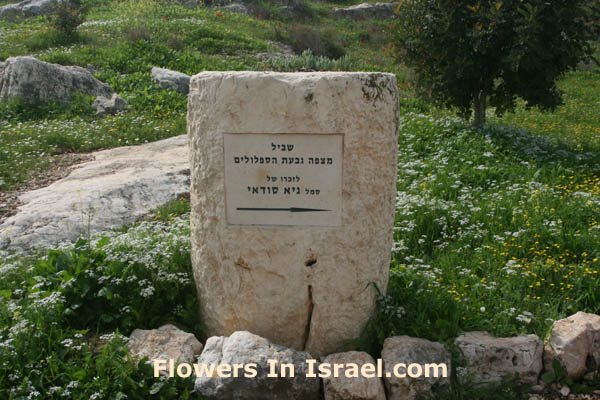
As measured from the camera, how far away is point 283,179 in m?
3.00

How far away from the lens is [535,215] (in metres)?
4.34

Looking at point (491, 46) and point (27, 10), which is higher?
point (27, 10)

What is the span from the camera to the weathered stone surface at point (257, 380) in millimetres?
2744

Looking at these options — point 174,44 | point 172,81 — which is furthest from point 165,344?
point 174,44

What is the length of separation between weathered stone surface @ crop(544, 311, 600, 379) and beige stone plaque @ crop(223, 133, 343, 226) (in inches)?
59.5

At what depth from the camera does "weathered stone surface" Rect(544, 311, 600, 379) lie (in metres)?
2.92

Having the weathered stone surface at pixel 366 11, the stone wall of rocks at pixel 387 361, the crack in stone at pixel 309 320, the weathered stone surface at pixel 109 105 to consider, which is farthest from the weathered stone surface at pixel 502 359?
the weathered stone surface at pixel 366 11

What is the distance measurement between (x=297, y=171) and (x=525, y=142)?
4840 mm

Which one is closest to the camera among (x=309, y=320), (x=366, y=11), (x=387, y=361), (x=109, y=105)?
(x=387, y=361)

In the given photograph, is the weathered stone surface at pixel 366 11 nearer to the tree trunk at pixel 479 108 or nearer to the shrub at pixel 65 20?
the shrub at pixel 65 20

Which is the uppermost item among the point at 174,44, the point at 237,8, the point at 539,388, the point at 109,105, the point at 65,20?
the point at 237,8

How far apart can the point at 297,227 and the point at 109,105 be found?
696cm

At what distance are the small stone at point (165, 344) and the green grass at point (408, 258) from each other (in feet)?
0.39

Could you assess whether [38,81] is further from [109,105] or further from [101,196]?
[101,196]
